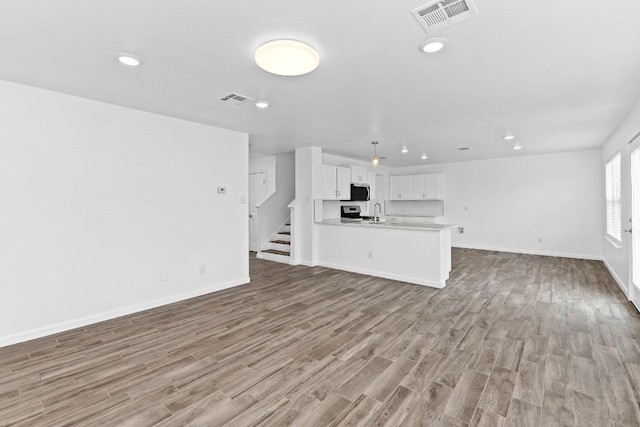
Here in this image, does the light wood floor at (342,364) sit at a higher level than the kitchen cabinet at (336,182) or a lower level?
lower

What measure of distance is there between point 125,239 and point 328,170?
4027 mm

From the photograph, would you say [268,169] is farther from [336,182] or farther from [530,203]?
[530,203]

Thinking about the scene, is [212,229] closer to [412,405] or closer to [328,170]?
[328,170]

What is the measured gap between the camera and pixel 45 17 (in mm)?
1815

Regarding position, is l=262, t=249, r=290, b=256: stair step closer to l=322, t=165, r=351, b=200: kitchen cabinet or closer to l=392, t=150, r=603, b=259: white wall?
l=322, t=165, r=351, b=200: kitchen cabinet

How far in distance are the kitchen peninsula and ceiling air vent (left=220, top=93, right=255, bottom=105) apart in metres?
3.07

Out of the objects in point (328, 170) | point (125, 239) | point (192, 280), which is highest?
point (328, 170)

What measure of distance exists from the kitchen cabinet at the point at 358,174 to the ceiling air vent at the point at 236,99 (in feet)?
13.8

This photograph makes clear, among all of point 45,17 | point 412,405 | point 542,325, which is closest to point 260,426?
point 412,405

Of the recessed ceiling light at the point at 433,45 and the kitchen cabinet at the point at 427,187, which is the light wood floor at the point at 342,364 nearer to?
the recessed ceiling light at the point at 433,45

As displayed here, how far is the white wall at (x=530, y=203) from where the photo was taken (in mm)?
6562

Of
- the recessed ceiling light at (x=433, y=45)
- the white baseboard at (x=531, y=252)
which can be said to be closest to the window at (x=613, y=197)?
the white baseboard at (x=531, y=252)

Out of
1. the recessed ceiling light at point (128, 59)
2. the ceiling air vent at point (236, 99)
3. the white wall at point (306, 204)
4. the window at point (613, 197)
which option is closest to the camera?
the recessed ceiling light at point (128, 59)

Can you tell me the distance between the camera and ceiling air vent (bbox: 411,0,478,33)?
1.69 metres
